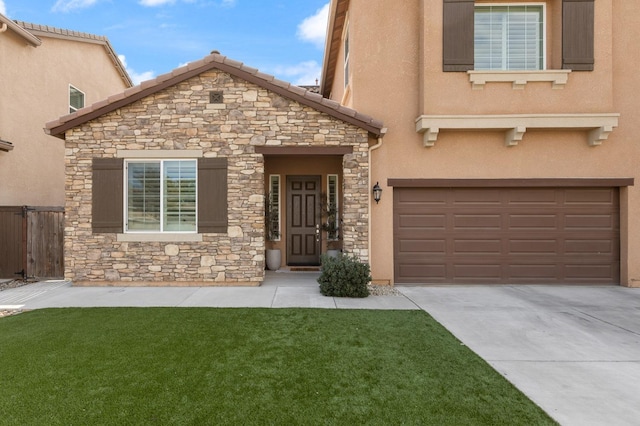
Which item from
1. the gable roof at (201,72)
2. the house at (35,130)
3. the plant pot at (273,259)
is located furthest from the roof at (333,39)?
the house at (35,130)

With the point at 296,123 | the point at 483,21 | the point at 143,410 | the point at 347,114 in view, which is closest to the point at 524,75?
the point at 483,21

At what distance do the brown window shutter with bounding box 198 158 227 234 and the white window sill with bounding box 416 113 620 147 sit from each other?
480 cm

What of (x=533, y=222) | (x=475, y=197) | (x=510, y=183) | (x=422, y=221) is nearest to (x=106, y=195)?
(x=422, y=221)

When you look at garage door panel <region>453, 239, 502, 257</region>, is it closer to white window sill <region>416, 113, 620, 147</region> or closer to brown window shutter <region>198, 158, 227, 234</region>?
white window sill <region>416, 113, 620, 147</region>

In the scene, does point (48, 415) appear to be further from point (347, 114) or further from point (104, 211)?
point (347, 114)

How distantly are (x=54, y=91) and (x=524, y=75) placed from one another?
A: 14510 millimetres

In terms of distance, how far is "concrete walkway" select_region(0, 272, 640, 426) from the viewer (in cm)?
329

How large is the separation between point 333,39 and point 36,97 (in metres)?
9.81

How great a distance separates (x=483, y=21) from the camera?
770cm

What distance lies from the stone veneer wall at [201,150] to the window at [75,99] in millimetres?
6249

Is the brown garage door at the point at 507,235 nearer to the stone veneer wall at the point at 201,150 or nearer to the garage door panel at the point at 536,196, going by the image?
the garage door panel at the point at 536,196

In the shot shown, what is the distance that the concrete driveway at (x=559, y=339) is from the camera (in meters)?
3.17

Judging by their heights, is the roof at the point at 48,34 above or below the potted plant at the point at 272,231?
above

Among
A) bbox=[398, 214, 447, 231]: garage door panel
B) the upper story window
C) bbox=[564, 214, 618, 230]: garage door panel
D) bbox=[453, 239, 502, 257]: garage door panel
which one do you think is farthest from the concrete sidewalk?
the upper story window
